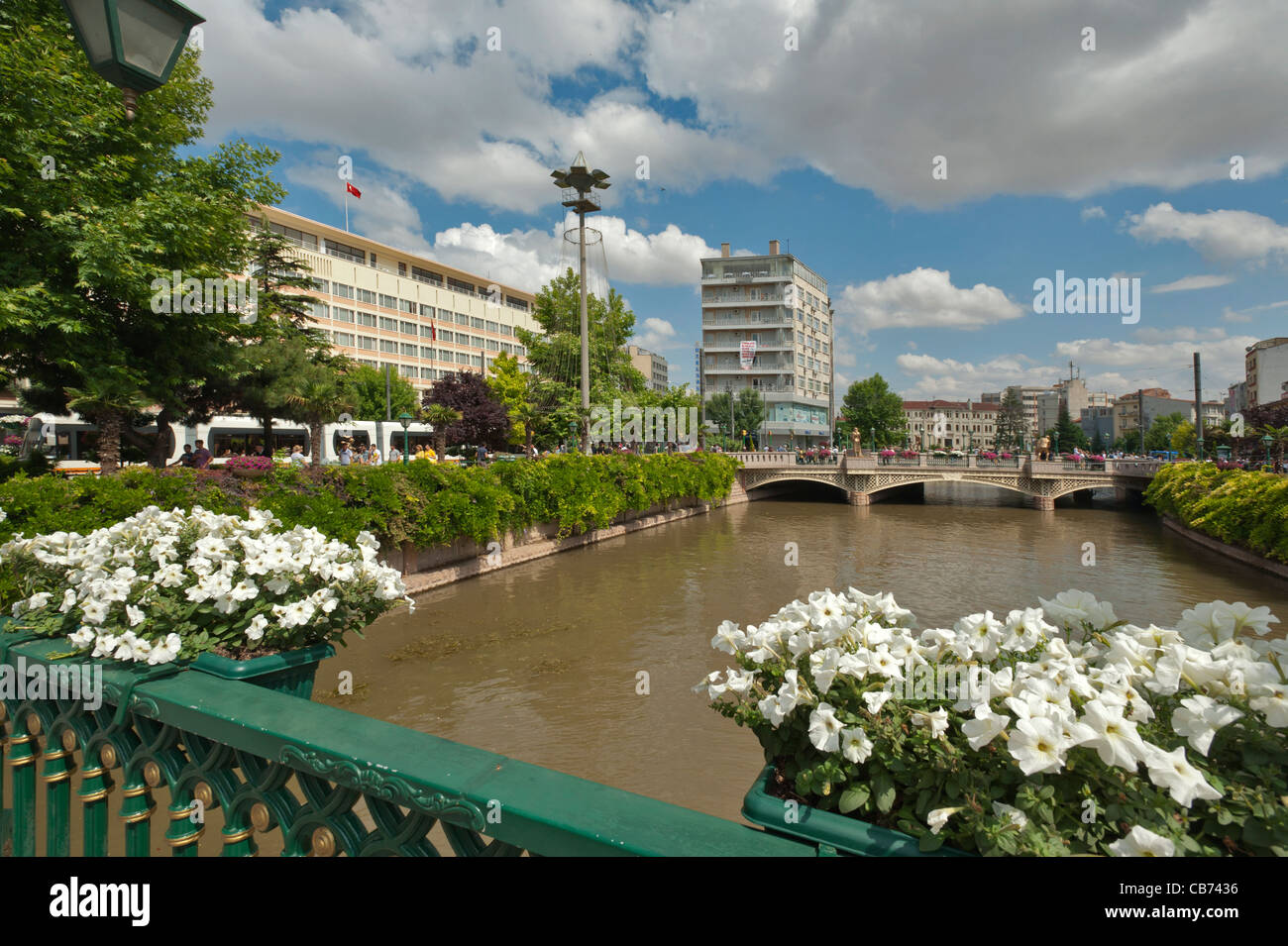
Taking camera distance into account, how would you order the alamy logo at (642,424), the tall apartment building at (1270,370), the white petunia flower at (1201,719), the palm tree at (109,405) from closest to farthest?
1. the white petunia flower at (1201,719)
2. the palm tree at (109,405)
3. the alamy logo at (642,424)
4. the tall apartment building at (1270,370)

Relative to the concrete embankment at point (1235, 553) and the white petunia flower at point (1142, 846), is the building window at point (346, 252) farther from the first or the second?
the white petunia flower at point (1142, 846)

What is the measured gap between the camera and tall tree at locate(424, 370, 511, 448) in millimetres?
46000

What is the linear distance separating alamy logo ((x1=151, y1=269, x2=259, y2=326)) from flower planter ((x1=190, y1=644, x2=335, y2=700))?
1527cm

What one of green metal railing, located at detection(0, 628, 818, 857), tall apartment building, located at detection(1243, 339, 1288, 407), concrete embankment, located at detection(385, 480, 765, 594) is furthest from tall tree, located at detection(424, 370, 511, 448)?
tall apartment building, located at detection(1243, 339, 1288, 407)

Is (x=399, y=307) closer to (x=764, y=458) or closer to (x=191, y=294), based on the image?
(x=764, y=458)

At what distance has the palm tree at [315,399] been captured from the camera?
1025 inches

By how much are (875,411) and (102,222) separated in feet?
289

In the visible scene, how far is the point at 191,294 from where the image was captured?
50.5 ft

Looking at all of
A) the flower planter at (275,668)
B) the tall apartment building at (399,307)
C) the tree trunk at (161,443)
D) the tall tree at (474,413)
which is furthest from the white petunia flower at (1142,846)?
the tall apartment building at (399,307)

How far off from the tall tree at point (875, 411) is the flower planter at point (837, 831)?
9200 centimetres

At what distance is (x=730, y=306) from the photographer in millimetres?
79312

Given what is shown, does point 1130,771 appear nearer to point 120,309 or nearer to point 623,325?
point 120,309

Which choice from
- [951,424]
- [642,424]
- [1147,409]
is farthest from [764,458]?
[951,424]

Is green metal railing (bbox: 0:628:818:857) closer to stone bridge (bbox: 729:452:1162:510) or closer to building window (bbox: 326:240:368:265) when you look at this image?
stone bridge (bbox: 729:452:1162:510)
